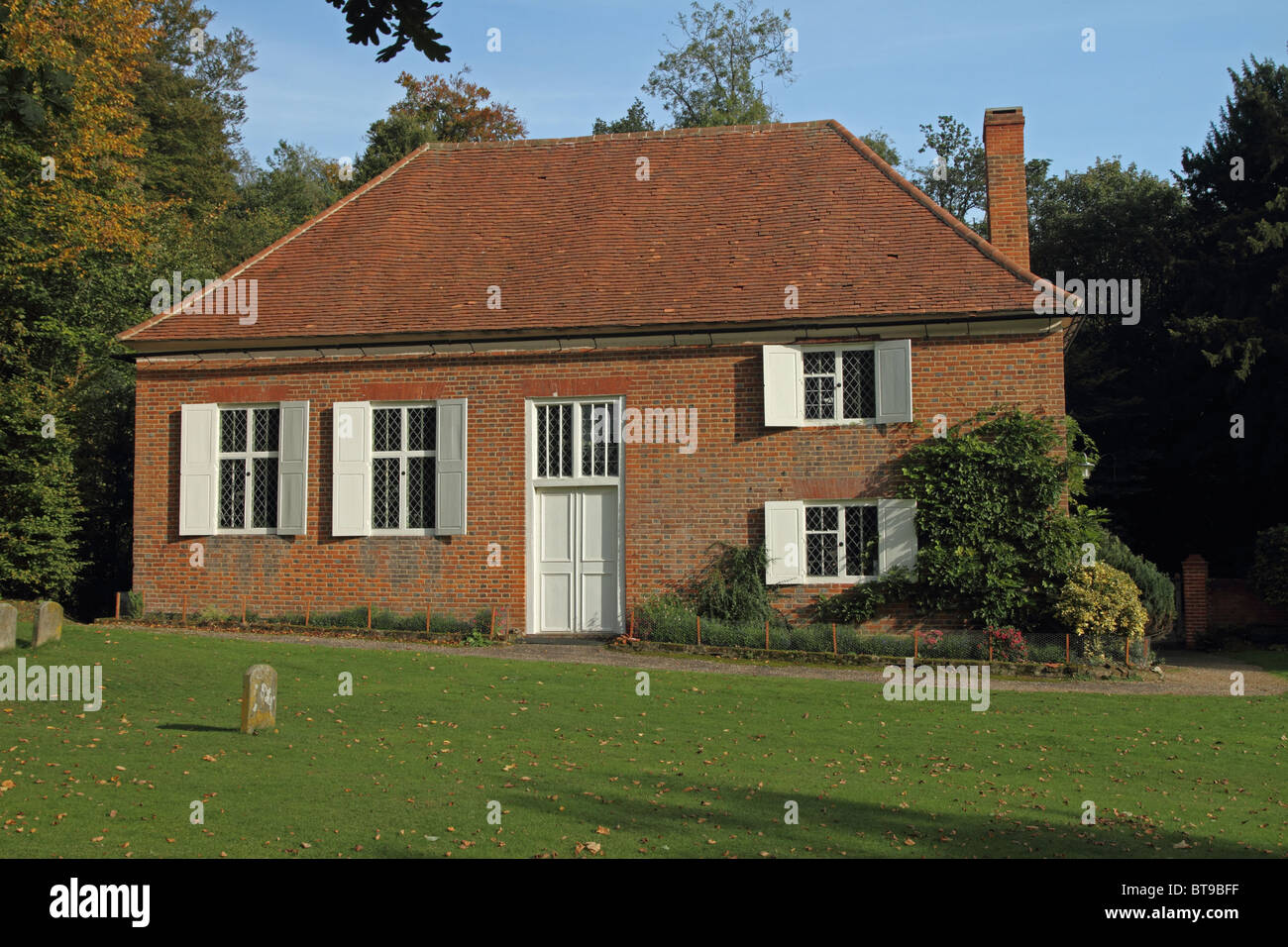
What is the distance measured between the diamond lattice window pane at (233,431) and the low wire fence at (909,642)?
7631 millimetres

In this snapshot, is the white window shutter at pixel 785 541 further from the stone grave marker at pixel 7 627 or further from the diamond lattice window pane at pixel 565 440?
the stone grave marker at pixel 7 627

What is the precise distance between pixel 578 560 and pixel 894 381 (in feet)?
18.6

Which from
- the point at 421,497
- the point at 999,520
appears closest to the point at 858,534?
the point at 999,520

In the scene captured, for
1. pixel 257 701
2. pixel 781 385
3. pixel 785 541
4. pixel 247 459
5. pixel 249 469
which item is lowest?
pixel 257 701

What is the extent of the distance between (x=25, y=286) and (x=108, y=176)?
835 centimetres

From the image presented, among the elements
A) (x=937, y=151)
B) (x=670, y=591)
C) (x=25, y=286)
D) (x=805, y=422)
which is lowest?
(x=670, y=591)

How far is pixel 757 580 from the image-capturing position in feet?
58.5

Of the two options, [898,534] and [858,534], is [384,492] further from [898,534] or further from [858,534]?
[898,534]

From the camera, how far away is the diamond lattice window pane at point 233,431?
1953 centimetres

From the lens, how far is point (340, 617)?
18688 millimetres

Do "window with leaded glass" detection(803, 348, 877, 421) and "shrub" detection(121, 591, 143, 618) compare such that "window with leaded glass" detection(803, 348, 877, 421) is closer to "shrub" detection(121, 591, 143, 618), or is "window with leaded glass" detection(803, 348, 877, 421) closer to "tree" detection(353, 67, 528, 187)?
"shrub" detection(121, 591, 143, 618)

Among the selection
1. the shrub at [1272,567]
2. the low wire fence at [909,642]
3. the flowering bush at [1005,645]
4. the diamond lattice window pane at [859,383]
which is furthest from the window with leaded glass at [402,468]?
the shrub at [1272,567]
